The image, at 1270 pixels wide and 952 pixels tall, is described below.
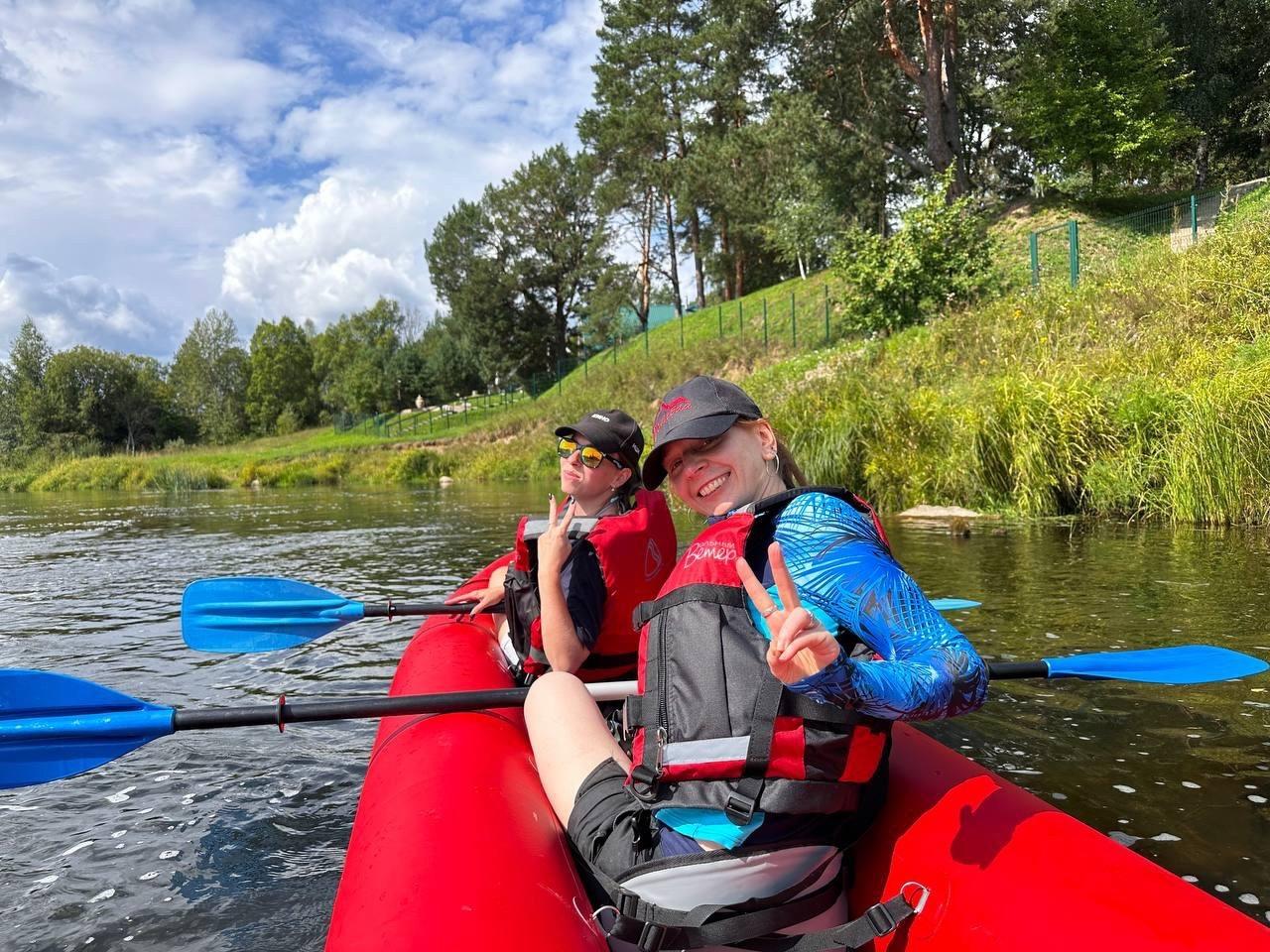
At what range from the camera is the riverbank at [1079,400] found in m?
6.61

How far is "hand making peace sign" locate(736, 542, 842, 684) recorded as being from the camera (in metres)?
1.18

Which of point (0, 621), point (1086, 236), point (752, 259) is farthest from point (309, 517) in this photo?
point (752, 259)

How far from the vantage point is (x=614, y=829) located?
5.36 ft

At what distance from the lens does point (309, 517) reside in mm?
13406

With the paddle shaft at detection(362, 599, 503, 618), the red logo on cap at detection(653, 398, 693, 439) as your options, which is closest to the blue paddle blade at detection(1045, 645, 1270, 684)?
the red logo on cap at detection(653, 398, 693, 439)

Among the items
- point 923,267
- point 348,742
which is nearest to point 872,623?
point 348,742

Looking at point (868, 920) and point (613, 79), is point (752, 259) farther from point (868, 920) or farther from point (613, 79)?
point (868, 920)

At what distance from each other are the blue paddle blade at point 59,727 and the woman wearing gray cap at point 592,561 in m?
1.15

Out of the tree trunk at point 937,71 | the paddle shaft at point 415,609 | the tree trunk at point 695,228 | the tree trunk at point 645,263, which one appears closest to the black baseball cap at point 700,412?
the paddle shaft at point 415,609

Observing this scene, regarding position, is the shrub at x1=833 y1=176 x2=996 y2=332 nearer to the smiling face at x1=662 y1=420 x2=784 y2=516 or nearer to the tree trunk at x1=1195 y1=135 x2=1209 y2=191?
the smiling face at x1=662 y1=420 x2=784 y2=516

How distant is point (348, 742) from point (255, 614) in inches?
36.6

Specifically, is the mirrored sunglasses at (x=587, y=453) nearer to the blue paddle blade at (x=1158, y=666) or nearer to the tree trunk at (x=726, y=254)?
the blue paddle blade at (x=1158, y=666)

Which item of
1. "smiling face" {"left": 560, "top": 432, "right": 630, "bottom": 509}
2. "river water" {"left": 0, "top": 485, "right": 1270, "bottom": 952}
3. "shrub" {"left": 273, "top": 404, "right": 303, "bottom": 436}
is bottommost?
"river water" {"left": 0, "top": 485, "right": 1270, "bottom": 952}

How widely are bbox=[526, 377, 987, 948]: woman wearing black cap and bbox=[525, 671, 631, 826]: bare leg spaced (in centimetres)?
22
